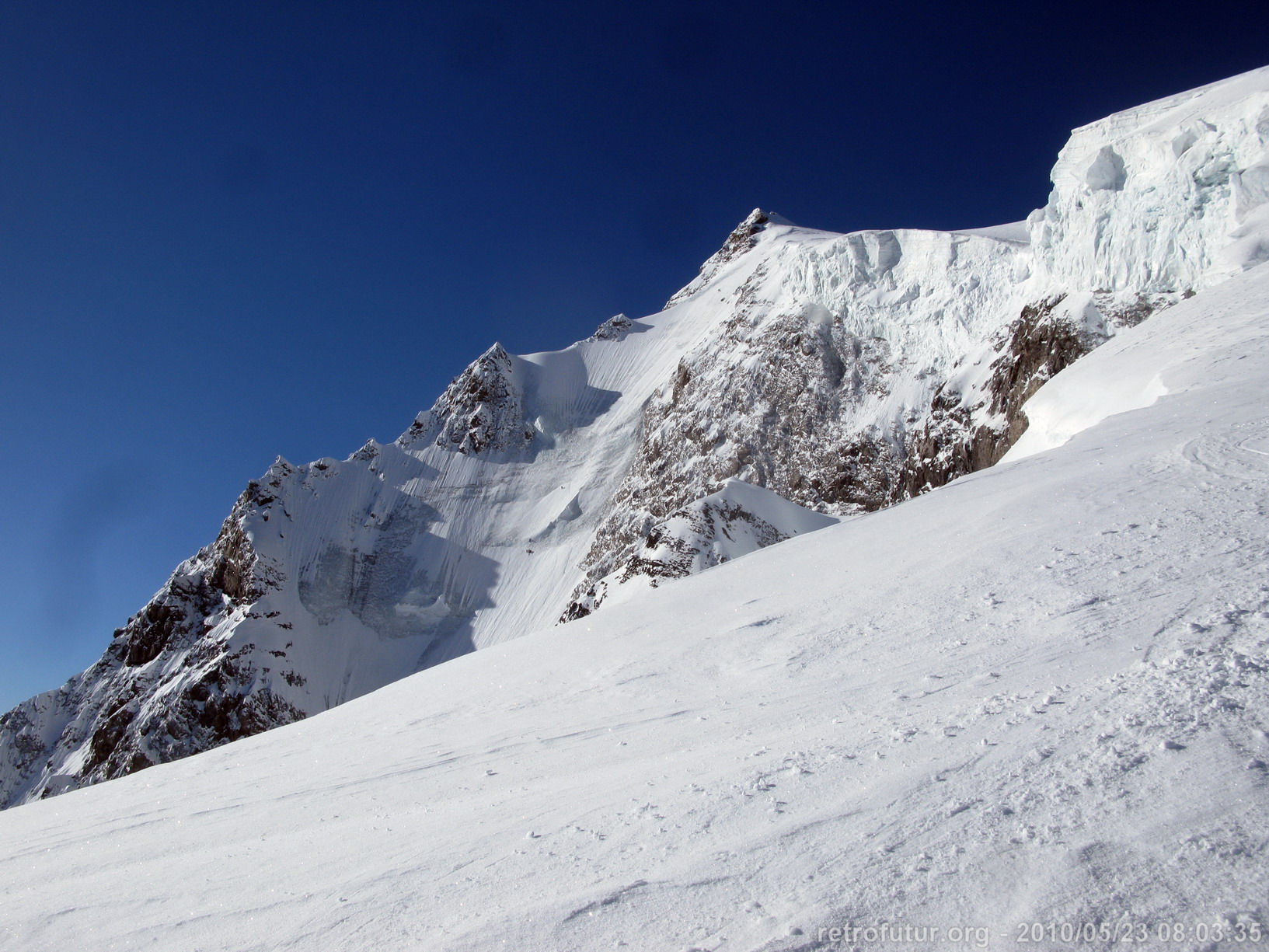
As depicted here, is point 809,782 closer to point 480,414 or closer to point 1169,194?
point 1169,194

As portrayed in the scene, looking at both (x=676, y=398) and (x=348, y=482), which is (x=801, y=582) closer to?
(x=676, y=398)

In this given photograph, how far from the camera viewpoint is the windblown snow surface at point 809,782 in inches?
141

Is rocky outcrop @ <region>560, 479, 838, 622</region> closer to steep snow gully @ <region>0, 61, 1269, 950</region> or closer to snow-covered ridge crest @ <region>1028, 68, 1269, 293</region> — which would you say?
steep snow gully @ <region>0, 61, 1269, 950</region>

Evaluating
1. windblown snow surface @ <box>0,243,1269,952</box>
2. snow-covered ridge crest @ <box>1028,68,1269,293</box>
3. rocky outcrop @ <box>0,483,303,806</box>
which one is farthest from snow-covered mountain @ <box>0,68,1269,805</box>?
windblown snow surface @ <box>0,243,1269,952</box>

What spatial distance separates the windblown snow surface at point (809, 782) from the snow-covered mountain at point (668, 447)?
67.8ft

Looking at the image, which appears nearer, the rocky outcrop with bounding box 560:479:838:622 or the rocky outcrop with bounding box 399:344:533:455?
the rocky outcrop with bounding box 560:479:838:622

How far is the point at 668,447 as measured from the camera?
65062mm

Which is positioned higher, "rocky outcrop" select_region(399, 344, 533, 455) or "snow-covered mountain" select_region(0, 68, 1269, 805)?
"rocky outcrop" select_region(399, 344, 533, 455)

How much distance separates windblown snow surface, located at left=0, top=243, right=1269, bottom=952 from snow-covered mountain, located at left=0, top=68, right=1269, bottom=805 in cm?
2065

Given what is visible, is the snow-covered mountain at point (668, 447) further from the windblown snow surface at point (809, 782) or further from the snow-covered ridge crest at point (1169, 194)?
the windblown snow surface at point (809, 782)

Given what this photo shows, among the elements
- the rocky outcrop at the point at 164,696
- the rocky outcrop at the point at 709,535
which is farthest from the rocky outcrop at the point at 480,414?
the rocky outcrop at the point at 709,535

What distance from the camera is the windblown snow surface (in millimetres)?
3574

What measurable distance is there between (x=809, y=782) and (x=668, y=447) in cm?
6045

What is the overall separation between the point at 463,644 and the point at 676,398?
28.8m
